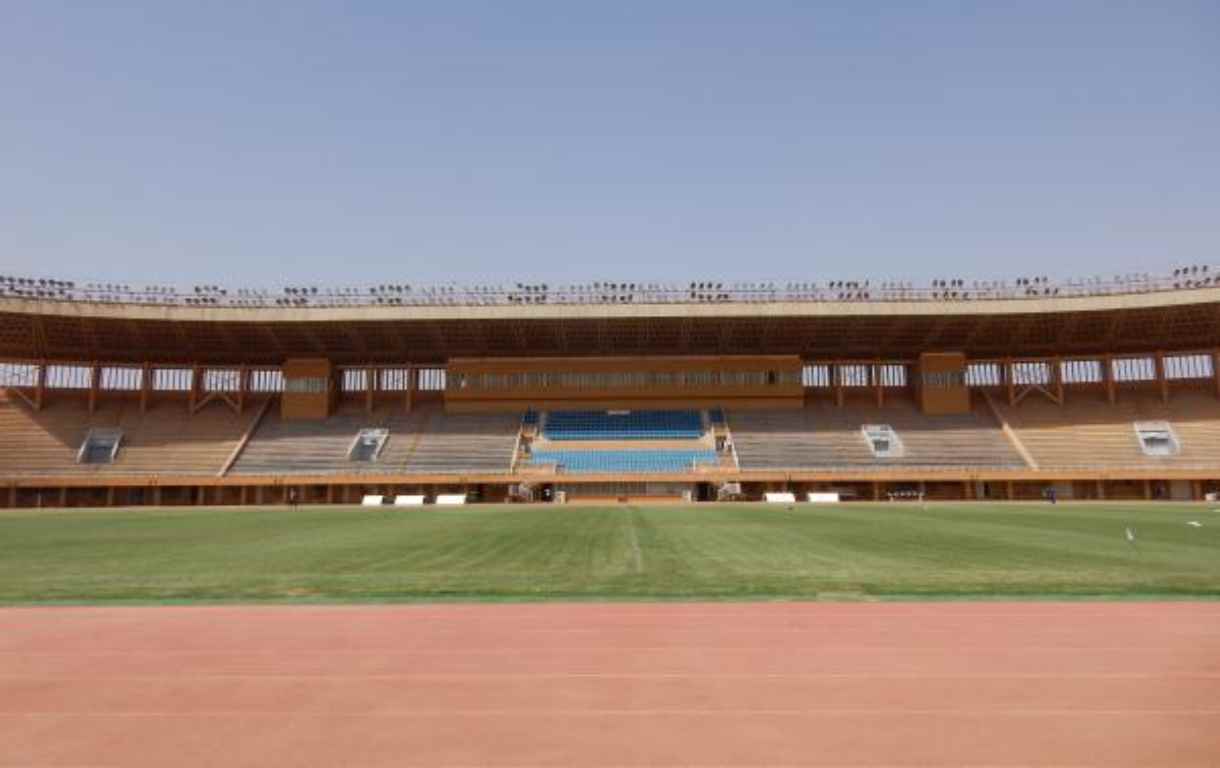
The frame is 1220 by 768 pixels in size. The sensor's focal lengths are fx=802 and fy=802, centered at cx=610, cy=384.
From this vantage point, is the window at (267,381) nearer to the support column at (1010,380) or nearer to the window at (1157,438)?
the support column at (1010,380)

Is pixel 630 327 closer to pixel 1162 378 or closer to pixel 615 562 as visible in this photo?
pixel 1162 378

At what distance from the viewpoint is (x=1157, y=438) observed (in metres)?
51.8

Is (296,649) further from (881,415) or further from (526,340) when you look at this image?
(881,415)

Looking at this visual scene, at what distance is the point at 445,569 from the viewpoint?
1457 centimetres

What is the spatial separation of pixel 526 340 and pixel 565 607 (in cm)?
4754

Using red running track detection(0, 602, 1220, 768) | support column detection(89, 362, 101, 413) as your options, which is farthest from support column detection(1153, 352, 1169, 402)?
support column detection(89, 362, 101, 413)

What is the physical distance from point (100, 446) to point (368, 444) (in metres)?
17.8

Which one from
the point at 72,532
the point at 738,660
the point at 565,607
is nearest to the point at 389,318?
the point at 72,532

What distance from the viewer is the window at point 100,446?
175ft

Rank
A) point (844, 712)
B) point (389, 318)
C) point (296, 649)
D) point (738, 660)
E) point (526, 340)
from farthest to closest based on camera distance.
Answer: point (526, 340), point (389, 318), point (296, 649), point (738, 660), point (844, 712)

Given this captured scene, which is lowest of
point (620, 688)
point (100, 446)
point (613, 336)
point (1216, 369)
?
point (620, 688)

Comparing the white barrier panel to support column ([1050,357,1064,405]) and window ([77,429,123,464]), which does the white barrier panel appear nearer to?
support column ([1050,357,1064,405])

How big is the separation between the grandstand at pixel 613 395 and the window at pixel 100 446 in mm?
171

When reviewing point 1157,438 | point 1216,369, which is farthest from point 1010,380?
point 1216,369
